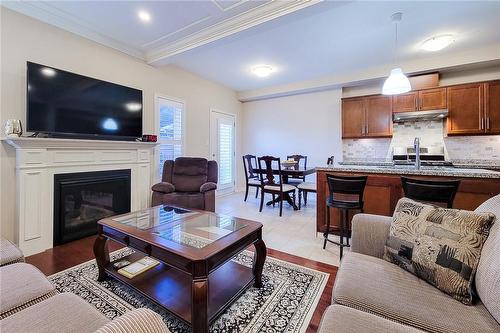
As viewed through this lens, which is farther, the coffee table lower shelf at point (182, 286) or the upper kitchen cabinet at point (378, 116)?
the upper kitchen cabinet at point (378, 116)

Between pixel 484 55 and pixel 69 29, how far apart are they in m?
6.06

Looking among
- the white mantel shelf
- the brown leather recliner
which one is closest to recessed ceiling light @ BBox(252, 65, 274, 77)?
the brown leather recliner

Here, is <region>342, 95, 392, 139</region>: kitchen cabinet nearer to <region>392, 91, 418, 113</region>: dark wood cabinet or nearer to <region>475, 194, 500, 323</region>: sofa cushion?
<region>392, 91, 418, 113</region>: dark wood cabinet

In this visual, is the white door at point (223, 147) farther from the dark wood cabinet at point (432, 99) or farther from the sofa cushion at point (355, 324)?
the sofa cushion at point (355, 324)

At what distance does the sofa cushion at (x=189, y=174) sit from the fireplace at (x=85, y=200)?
0.76 meters

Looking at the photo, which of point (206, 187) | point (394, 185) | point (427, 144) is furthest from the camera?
point (427, 144)

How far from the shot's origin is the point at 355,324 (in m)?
0.87

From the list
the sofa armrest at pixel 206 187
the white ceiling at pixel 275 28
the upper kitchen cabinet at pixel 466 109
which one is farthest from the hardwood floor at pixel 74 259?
the upper kitchen cabinet at pixel 466 109

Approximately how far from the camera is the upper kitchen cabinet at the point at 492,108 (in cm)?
378

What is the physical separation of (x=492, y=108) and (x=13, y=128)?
672 centimetres

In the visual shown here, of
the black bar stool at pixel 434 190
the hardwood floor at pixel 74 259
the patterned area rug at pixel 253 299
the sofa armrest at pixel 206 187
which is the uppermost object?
the black bar stool at pixel 434 190

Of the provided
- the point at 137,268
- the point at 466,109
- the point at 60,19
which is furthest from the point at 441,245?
the point at 60,19

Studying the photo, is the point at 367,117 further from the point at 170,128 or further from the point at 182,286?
the point at 182,286

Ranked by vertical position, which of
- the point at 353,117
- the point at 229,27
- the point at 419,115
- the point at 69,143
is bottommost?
the point at 69,143
